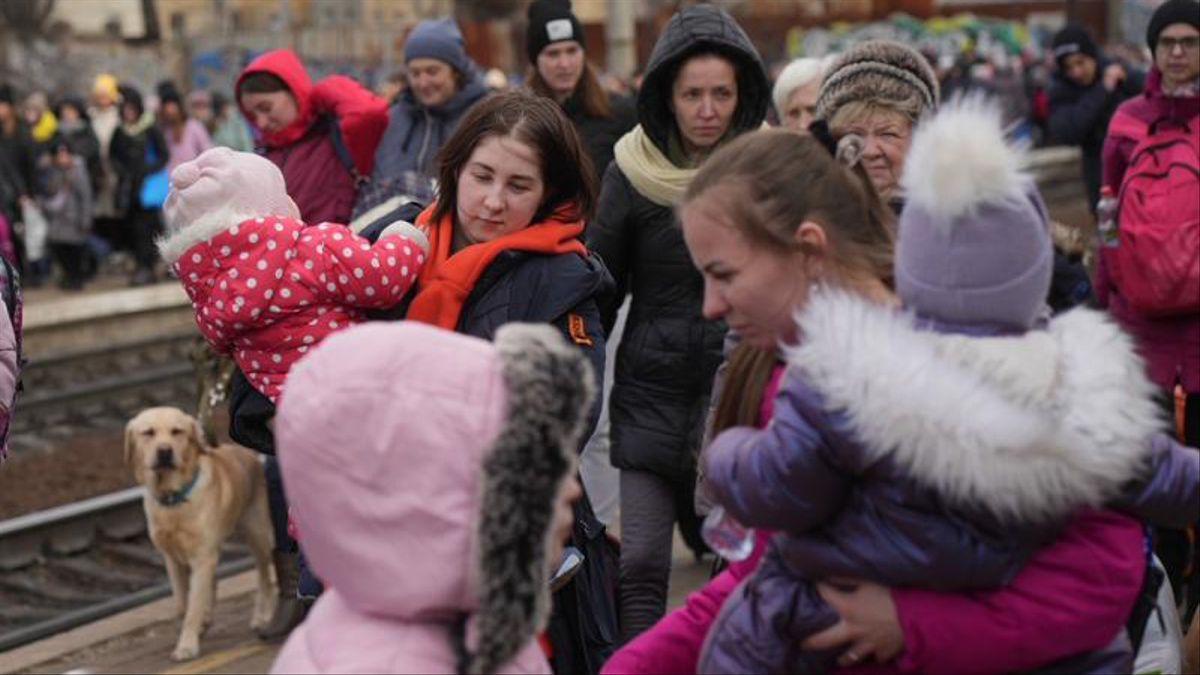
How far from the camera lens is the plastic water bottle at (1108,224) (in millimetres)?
6967

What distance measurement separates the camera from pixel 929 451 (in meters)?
3.05

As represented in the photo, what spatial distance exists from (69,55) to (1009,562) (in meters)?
31.6

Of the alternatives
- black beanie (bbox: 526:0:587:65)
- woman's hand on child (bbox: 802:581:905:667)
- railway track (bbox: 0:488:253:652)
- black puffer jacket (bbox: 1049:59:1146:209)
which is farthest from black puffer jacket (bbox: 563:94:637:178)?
woman's hand on child (bbox: 802:581:905:667)

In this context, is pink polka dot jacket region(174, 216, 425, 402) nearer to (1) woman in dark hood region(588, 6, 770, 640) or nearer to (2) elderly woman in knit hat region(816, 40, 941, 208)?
(2) elderly woman in knit hat region(816, 40, 941, 208)

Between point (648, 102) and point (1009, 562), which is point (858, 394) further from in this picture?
point (648, 102)

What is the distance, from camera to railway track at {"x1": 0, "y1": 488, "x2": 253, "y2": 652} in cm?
908

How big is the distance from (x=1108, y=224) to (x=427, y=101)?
9.60ft

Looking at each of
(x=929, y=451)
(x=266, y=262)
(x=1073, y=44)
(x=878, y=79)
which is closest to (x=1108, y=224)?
(x=878, y=79)

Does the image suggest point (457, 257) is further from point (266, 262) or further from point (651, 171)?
point (651, 171)

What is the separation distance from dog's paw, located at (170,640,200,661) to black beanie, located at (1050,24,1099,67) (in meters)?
7.07

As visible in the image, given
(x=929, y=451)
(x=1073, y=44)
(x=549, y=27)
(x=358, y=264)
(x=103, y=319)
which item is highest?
(x=929, y=451)

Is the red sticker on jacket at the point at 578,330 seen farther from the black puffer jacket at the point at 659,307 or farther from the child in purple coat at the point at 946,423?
the child in purple coat at the point at 946,423

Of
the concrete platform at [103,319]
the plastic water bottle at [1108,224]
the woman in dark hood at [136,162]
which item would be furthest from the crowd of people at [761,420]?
the woman in dark hood at [136,162]

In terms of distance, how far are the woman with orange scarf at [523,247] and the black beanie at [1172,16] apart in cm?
311
